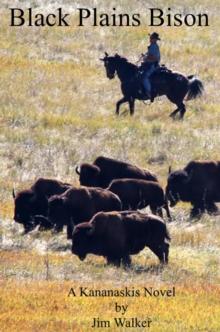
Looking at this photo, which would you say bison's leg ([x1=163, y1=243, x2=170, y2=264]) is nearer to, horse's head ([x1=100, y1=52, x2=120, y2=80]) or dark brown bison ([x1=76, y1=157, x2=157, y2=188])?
dark brown bison ([x1=76, y1=157, x2=157, y2=188])

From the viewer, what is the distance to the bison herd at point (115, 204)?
1759 cm

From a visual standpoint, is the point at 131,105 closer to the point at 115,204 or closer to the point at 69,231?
the point at 115,204

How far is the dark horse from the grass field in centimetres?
49

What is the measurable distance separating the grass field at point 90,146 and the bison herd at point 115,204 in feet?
1.04

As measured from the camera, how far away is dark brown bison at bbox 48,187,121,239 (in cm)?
1922

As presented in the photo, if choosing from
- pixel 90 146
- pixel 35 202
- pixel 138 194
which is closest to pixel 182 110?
pixel 90 146

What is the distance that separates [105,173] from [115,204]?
2400 millimetres

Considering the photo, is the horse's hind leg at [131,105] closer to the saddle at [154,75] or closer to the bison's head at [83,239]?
the saddle at [154,75]

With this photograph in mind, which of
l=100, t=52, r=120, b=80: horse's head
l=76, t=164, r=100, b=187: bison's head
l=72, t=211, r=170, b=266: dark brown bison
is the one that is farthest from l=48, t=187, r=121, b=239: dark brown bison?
l=100, t=52, r=120, b=80: horse's head

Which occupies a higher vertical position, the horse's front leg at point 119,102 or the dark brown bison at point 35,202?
the horse's front leg at point 119,102

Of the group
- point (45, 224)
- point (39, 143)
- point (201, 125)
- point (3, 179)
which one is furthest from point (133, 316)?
point (201, 125)

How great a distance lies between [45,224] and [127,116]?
11.1 m

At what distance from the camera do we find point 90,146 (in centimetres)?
2811

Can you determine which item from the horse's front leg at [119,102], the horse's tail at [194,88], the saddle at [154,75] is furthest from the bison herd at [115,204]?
the horse's tail at [194,88]
